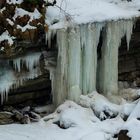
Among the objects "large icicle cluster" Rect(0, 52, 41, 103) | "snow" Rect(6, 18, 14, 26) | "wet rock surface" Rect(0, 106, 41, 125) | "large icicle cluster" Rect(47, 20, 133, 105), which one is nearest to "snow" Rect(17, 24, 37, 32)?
"snow" Rect(6, 18, 14, 26)

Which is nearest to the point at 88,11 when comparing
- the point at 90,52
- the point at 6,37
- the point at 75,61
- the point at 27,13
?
the point at 90,52

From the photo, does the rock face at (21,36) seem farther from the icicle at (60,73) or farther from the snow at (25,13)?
the icicle at (60,73)

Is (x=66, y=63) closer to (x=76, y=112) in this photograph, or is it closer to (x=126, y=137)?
(x=76, y=112)

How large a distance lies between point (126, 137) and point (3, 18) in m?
3.12

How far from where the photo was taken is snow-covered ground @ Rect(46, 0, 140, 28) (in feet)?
36.6

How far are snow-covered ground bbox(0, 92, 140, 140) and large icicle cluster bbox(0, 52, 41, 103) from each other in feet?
2.50

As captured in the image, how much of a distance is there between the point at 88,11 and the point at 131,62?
1.65m

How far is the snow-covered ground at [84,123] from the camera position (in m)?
10.2

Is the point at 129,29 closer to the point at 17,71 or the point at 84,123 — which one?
the point at 84,123

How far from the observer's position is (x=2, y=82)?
35.3ft

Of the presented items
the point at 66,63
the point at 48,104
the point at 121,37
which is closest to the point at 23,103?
the point at 48,104

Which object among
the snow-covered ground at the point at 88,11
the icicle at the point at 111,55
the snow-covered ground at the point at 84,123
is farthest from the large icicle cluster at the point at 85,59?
the snow-covered ground at the point at 84,123

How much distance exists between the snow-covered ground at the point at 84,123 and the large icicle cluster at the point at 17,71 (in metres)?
0.76

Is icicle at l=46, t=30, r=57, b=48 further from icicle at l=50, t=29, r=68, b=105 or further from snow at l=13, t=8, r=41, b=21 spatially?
snow at l=13, t=8, r=41, b=21
